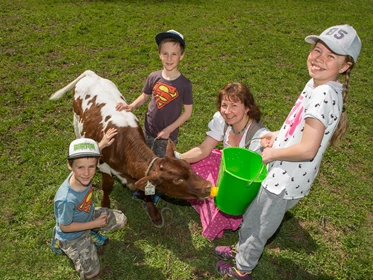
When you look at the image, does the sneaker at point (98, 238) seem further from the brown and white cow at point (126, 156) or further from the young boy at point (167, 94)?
the young boy at point (167, 94)

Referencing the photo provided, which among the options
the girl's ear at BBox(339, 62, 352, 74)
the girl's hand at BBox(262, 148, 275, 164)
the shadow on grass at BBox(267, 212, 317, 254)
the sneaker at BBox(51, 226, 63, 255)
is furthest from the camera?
the shadow on grass at BBox(267, 212, 317, 254)

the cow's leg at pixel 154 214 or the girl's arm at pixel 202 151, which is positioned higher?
the girl's arm at pixel 202 151

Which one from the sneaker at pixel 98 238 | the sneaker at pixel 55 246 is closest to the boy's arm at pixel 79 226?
the sneaker at pixel 55 246

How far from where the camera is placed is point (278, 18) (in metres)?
13.8

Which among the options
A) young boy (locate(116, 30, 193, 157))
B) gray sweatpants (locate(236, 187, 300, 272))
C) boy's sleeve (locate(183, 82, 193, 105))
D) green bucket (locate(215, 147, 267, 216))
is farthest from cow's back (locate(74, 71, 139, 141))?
gray sweatpants (locate(236, 187, 300, 272))

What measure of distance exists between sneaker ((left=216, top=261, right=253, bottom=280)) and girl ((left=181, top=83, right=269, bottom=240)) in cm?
41

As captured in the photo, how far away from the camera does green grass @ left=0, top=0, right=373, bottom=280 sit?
406 centimetres

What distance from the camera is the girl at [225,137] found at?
3.69m

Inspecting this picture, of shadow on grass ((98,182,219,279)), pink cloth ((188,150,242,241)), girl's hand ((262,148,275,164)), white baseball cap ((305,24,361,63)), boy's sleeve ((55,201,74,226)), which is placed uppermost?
white baseball cap ((305,24,361,63))

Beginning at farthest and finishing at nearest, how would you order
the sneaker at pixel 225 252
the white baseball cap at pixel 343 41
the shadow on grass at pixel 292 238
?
the shadow on grass at pixel 292 238 → the sneaker at pixel 225 252 → the white baseball cap at pixel 343 41

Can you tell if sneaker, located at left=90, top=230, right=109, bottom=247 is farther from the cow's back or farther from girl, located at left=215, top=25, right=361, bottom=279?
girl, located at left=215, top=25, right=361, bottom=279

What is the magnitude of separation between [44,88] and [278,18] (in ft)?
34.2

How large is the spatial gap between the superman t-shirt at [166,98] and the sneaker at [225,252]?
180 cm

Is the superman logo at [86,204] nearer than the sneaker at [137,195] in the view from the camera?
Yes
